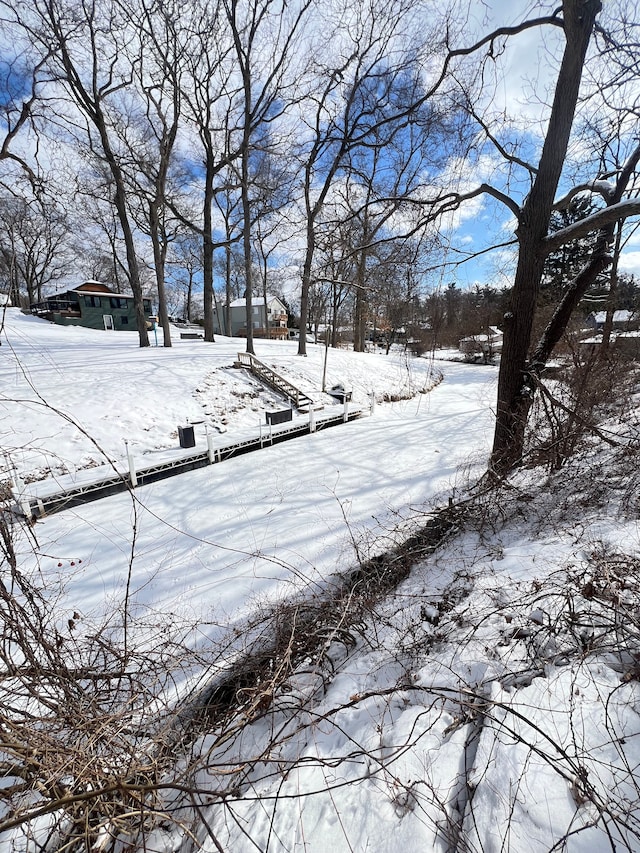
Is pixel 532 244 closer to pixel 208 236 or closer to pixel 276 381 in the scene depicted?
pixel 276 381

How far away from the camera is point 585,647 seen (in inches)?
78.4

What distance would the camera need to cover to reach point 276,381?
1329cm

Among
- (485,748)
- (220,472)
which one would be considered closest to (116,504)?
(220,472)

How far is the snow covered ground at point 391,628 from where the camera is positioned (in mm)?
1522

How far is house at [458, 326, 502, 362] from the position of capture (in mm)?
29234

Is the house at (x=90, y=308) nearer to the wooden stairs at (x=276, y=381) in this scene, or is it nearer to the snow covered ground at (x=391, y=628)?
the wooden stairs at (x=276, y=381)

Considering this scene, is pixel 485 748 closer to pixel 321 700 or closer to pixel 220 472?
pixel 321 700

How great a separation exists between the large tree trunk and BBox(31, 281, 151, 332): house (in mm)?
32210

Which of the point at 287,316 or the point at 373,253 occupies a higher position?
the point at 287,316

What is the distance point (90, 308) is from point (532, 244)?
32.7m

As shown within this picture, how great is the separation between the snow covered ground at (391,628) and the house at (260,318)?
3349cm

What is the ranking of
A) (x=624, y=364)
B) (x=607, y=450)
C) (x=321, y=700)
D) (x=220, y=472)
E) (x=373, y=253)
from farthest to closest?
(x=624, y=364)
(x=220, y=472)
(x=373, y=253)
(x=607, y=450)
(x=321, y=700)

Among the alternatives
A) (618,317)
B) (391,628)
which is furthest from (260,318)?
(391,628)

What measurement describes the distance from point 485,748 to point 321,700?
111cm
